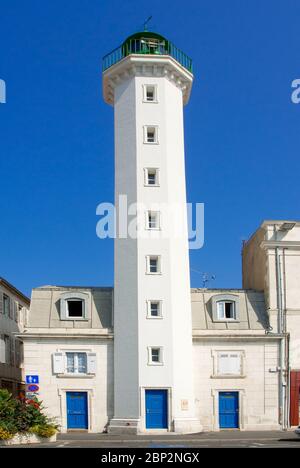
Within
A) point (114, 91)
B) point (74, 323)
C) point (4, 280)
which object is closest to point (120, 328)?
point (74, 323)

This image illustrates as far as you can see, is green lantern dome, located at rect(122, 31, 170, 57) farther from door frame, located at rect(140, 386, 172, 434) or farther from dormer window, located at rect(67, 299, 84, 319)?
door frame, located at rect(140, 386, 172, 434)

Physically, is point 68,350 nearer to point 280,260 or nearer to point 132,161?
point 132,161

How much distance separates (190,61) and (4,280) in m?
19.3

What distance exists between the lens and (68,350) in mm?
32000

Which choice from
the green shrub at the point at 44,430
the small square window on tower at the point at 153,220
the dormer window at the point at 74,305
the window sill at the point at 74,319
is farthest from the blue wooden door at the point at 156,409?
the small square window on tower at the point at 153,220

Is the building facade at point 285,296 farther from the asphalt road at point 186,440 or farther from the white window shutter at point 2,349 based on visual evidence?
the white window shutter at point 2,349

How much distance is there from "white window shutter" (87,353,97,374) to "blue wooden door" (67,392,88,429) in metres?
1.28

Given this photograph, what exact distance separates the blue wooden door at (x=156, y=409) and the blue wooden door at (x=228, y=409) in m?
3.58

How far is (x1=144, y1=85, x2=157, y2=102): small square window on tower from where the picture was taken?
34.0m

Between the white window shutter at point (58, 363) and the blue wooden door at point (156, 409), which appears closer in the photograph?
the blue wooden door at point (156, 409)

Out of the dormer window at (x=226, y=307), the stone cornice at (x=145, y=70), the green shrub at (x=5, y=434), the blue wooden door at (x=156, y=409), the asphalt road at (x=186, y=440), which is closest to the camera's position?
the green shrub at (x=5, y=434)

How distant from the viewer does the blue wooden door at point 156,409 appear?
30.5 meters

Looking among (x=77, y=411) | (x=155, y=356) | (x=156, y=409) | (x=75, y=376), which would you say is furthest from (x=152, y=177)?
(x=77, y=411)

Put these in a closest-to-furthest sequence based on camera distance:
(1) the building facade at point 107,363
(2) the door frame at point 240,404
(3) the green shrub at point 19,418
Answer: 1. (3) the green shrub at point 19,418
2. (1) the building facade at point 107,363
3. (2) the door frame at point 240,404
